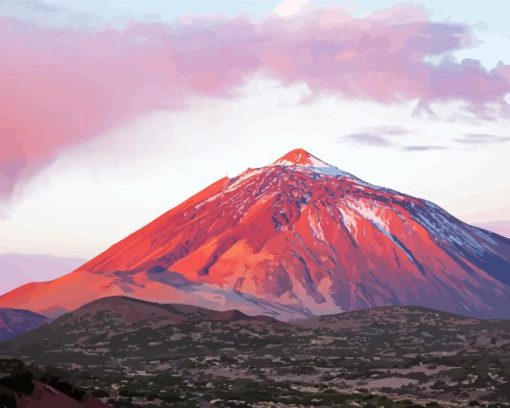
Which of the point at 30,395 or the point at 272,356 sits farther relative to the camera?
the point at 272,356

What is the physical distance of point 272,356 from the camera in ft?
396

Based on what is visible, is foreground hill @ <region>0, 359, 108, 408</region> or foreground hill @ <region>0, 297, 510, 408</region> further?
foreground hill @ <region>0, 297, 510, 408</region>

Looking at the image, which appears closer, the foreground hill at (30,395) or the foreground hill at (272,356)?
the foreground hill at (30,395)

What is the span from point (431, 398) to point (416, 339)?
68.3m

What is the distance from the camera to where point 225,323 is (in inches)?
6122

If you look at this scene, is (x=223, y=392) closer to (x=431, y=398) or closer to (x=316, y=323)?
(x=431, y=398)

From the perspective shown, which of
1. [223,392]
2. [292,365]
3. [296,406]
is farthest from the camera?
[292,365]

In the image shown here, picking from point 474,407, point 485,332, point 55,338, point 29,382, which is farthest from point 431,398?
point 55,338

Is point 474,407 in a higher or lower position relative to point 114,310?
lower

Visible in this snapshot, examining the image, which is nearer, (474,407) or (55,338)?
(474,407)

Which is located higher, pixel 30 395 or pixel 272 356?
pixel 272 356

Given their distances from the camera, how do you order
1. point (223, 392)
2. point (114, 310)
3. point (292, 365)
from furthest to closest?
point (114, 310)
point (292, 365)
point (223, 392)

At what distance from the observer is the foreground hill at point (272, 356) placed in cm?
6894

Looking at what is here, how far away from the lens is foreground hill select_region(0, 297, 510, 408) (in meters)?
68.9
